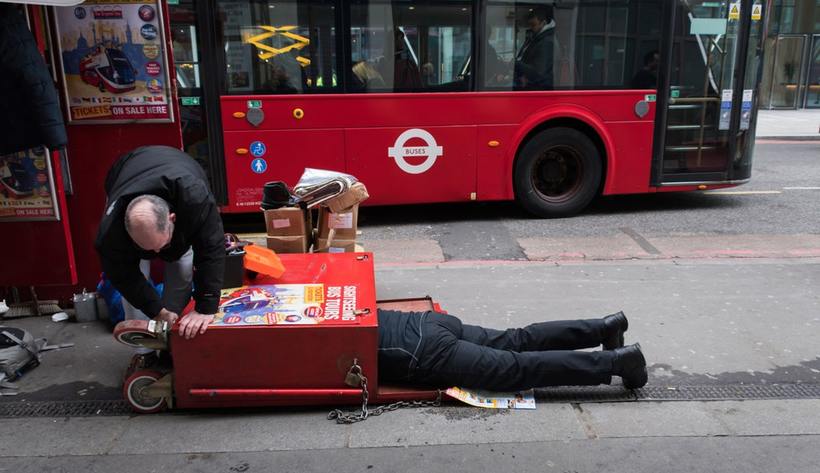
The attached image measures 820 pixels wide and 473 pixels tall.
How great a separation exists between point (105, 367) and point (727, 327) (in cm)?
411

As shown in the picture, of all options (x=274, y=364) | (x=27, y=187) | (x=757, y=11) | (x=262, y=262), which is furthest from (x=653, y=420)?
(x=757, y=11)

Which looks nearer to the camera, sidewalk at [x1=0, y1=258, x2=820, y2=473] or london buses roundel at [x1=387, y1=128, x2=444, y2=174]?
sidewalk at [x1=0, y1=258, x2=820, y2=473]

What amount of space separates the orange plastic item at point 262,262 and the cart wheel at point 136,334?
0.66 m

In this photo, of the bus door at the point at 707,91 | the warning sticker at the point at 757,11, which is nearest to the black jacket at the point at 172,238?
the bus door at the point at 707,91

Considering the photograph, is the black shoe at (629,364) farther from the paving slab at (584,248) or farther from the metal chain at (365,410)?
the paving slab at (584,248)

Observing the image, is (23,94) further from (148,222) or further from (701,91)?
(701,91)

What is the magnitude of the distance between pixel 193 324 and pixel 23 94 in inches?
80.8

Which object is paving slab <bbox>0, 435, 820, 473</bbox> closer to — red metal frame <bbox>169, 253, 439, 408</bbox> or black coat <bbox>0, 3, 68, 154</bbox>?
red metal frame <bbox>169, 253, 439, 408</bbox>

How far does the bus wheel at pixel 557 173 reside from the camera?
7699 mm

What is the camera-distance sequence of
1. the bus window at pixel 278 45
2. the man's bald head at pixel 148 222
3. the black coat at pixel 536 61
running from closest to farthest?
the man's bald head at pixel 148 222, the bus window at pixel 278 45, the black coat at pixel 536 61

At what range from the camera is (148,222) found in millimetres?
2977

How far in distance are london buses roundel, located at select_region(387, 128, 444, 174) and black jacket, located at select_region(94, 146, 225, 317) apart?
4.02 meters

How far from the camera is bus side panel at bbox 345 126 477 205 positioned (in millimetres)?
7301

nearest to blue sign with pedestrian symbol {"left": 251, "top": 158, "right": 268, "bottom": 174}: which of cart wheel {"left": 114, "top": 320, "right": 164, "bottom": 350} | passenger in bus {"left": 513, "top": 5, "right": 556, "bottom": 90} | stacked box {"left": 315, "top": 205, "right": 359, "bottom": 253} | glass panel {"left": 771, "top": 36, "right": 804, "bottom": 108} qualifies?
stacked box {"left": 315, "top": 205, "right": 359, "bottom": 253}
